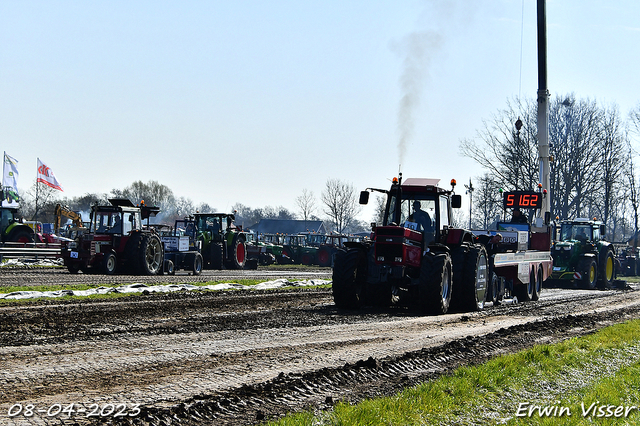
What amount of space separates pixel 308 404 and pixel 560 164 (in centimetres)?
4196

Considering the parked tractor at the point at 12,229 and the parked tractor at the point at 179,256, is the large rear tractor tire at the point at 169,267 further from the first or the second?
the parked tractor at the point at 12,229

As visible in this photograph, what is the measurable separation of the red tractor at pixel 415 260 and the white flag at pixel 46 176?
28.4 m

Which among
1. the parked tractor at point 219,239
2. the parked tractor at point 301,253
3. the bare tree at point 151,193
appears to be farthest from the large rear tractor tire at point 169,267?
the bare tree at point 151,193

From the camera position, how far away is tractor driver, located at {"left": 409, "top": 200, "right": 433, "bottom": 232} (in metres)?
14.1

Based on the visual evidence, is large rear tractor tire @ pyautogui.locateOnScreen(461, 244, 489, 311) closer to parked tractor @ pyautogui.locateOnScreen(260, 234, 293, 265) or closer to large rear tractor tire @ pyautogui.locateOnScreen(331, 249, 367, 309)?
large rear tractor tire @ pyautogui.locateOnScreen(331, 249, 367, 309)

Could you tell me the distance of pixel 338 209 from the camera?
262 ft

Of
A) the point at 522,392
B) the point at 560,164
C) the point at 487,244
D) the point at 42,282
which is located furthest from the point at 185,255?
the point at 560,164

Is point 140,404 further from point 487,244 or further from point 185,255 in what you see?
point 185,255

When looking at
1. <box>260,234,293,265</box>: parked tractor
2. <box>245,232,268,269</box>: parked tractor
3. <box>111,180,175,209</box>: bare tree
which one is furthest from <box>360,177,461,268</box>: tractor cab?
<box>111,180,175,209</box>: bare tree

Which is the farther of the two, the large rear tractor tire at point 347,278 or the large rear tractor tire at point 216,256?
the large rear tractor tire at point 216,256

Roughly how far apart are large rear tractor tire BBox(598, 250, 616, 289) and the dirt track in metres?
12.0

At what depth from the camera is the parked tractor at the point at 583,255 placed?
24.6m

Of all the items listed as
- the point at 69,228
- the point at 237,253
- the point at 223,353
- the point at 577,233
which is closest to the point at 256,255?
the point at 237,253

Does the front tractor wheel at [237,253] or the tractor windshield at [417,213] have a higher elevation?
the tractor windshield at [417,213]
